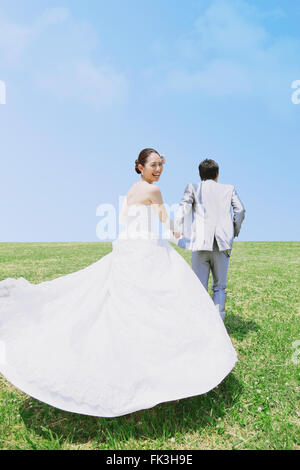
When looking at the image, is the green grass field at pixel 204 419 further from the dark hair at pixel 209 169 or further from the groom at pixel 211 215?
the dark hair at pixel 209 169

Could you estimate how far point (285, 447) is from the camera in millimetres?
3922

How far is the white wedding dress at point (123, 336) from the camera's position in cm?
378

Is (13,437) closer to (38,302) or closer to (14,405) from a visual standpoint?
(14,405)

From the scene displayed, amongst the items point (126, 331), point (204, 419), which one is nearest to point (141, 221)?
point (126, 331)

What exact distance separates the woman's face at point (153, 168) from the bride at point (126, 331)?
13 millimetres

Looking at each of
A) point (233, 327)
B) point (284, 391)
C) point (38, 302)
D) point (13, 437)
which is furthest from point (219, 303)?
point (13, 437)

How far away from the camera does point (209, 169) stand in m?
7.07

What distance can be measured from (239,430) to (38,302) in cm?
293

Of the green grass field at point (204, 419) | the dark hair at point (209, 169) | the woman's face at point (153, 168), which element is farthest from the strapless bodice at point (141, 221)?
the dark hair at point (209, 169)

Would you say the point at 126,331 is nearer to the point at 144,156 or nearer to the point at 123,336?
the point at 123,336

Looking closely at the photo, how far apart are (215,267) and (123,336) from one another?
3.66m

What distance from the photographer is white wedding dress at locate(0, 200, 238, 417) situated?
378 centimetres

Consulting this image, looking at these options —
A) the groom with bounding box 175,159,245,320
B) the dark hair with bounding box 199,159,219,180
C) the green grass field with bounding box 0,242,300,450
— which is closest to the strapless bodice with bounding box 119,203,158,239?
the green grass field with bounding box 0,242,300,450

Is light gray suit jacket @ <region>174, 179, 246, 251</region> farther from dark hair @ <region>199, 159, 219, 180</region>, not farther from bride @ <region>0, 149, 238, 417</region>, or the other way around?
bride @ <region>0, 149, 238, 417</region>
